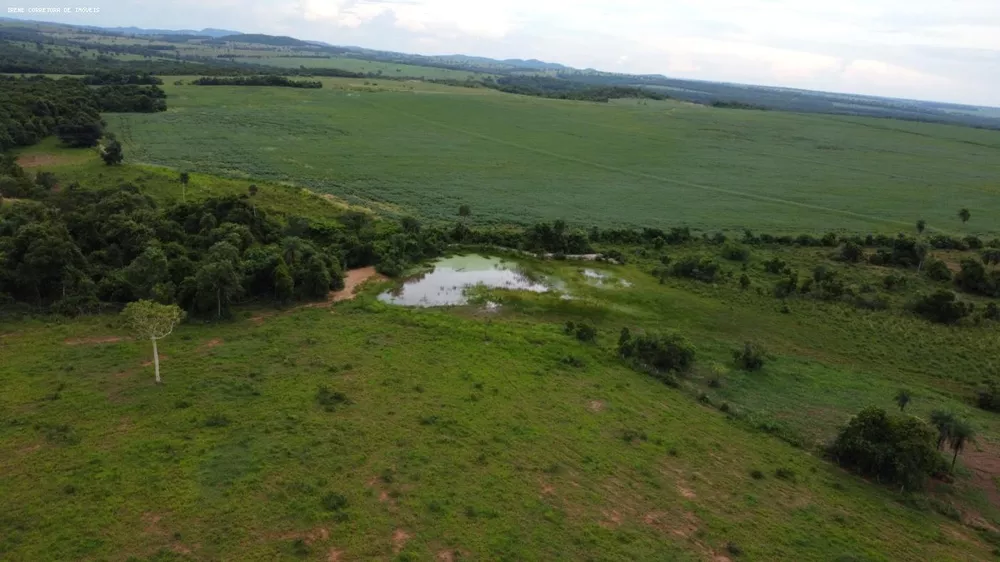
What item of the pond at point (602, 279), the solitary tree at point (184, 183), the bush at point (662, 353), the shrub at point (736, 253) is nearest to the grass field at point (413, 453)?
the bush at point (662, 353)

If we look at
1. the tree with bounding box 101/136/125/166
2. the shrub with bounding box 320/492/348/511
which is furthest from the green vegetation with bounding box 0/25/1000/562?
the tree with bounding box 101/136/125/166

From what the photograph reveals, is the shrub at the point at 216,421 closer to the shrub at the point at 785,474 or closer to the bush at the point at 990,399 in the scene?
the shrub at the point at 785,474

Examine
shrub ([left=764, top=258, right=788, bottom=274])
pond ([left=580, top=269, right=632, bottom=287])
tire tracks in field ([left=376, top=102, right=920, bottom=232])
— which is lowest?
pond ([left=580, top=269, right=632, bottom=287])

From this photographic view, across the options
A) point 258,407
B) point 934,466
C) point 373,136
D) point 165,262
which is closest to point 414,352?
point 258,407

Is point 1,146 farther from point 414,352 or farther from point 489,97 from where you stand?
point 489,97

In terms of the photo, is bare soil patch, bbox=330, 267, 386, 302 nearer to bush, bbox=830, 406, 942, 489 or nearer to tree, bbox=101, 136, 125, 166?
bush, bbox=830, 406, 942, 489

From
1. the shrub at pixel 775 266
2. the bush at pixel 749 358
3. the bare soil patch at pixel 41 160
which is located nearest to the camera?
the bush at pixel 749 358
